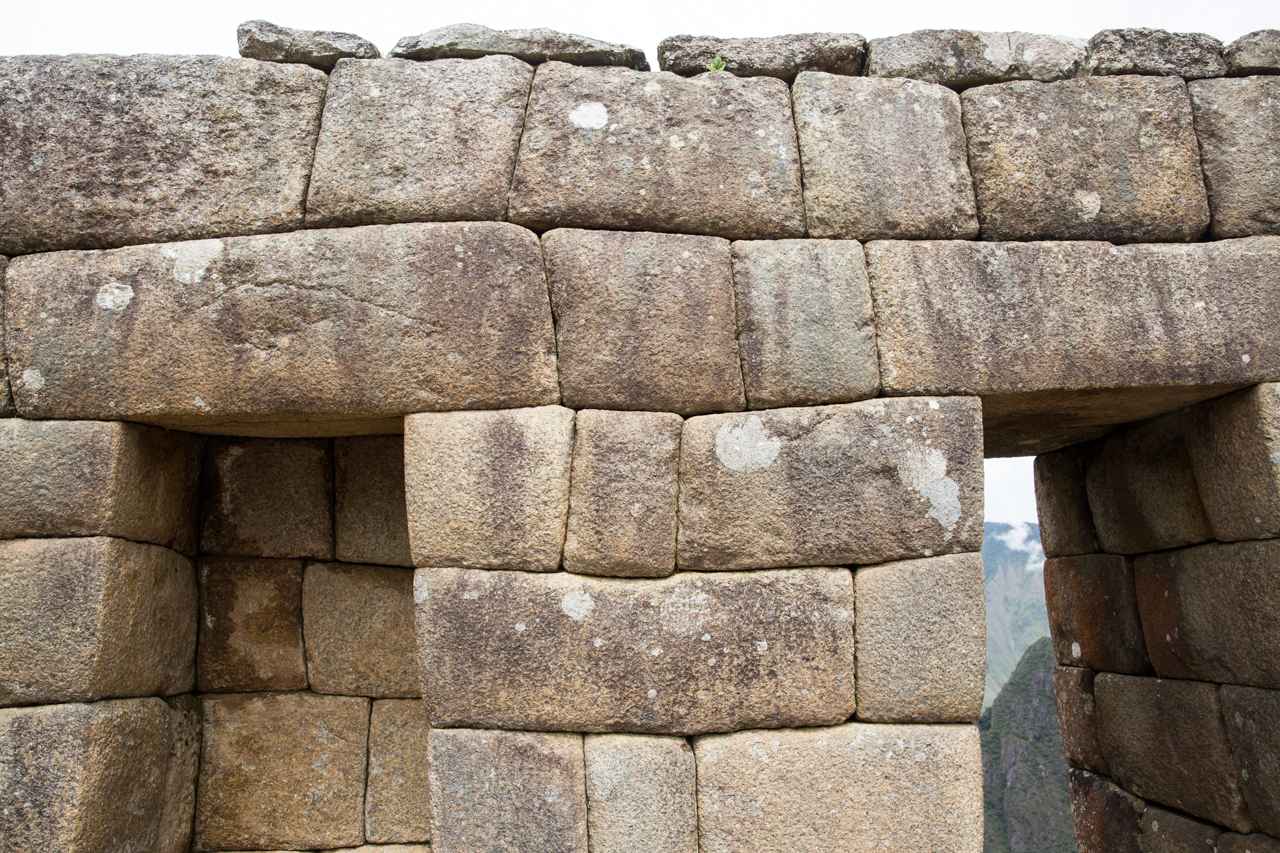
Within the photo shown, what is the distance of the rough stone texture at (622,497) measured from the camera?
100 inches

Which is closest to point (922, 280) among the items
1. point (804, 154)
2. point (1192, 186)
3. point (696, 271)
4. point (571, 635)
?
point (804, 154)

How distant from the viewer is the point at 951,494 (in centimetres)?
263

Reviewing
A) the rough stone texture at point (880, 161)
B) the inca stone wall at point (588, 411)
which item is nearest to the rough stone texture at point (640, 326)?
the inca stone wall at point (588, 411)

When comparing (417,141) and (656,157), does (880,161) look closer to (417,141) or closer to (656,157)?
(656,157)

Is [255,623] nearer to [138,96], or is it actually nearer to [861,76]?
[138,96]

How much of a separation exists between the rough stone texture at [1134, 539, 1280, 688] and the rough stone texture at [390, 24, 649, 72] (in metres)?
3.04

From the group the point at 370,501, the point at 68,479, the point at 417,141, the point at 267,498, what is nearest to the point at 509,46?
the point at 417,141

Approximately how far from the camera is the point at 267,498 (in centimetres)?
316

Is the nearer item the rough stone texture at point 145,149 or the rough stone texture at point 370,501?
the rough stone texture at point 145,149

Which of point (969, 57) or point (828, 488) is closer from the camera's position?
point (828, 488)

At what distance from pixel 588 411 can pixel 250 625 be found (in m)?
1.67

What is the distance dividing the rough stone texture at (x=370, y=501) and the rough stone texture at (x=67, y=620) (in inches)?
28.6

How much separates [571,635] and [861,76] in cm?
238

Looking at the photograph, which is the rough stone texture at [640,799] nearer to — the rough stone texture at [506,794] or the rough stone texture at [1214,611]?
the rough stone texture at [506,794]
